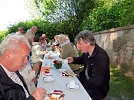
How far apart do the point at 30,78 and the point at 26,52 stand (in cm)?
111

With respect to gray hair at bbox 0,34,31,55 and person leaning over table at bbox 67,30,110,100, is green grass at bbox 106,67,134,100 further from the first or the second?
gray hair at bbox 0,34,31,55

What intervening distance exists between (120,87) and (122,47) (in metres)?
1.42

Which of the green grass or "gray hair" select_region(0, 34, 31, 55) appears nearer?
"gray hair" select_region(0, 34, 31, 55)

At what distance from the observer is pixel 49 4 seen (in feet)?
39.7

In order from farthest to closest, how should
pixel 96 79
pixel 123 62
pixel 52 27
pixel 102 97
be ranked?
pixel 52 27 → pixel 123 62 → pixel 102 97 → pixel 96 79

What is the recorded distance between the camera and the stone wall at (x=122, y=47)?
4.47 metres

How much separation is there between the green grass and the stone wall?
7.9 inches

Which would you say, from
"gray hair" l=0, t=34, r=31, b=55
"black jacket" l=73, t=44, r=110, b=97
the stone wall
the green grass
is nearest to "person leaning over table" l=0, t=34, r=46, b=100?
"gray hair" l=0, t=34, r=31, b=55

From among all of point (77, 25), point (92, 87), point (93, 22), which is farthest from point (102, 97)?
point (77, 25)

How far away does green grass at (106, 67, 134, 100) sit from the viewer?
3.55 metres

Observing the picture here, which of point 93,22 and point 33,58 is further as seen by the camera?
point 93,22

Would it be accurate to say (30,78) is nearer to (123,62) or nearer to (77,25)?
(123,62)

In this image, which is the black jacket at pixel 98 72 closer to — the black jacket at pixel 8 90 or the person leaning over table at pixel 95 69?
the person leaning over table at pixel 95 69

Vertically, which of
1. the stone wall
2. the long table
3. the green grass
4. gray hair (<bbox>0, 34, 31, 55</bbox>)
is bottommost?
the green grass
